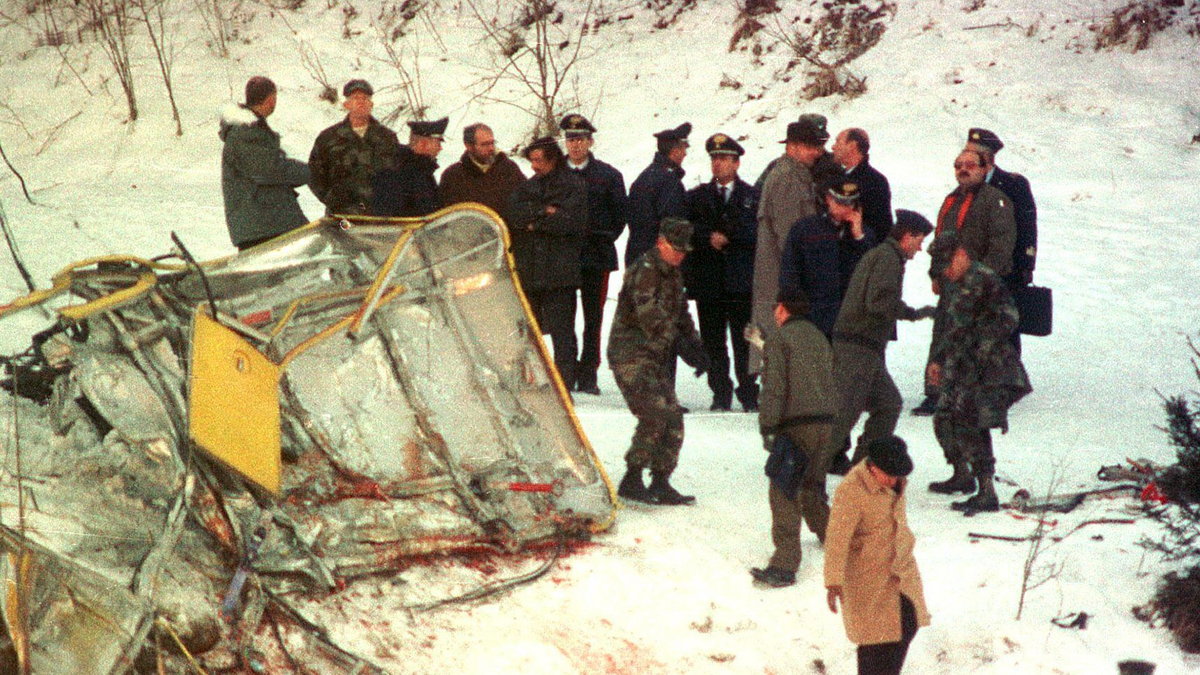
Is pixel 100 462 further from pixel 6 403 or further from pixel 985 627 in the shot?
pixel 985 627

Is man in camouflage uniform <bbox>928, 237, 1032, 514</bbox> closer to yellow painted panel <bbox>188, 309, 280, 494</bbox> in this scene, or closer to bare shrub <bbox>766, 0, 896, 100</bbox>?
yellow painted panel <bbox>188, 309, 280, 494</bbox>

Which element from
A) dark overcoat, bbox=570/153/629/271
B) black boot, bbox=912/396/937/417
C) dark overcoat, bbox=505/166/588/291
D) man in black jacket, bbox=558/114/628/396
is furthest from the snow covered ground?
dark overcoat, bbox=570/153/629/271

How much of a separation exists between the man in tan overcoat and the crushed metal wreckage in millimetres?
1797

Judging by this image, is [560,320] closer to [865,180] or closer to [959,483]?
[865,180]

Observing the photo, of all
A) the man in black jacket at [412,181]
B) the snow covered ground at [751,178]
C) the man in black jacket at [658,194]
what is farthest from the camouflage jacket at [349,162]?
the snow covered ground at [751,178]

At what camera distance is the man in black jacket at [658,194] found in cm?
984

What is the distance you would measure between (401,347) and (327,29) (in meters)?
13.5

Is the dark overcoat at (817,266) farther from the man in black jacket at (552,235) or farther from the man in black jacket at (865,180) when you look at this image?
the man in black jacket at (552,235)

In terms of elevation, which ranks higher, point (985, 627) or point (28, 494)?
point (28, 494)

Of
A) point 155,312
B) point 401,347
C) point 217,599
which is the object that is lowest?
point 217,599

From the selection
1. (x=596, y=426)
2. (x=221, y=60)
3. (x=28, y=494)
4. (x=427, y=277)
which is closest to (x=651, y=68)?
(x=221, y=60)

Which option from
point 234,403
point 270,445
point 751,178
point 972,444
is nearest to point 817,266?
point 972,444

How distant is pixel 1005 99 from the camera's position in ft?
51.1

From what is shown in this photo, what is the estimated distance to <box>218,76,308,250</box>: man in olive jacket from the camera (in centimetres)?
889
